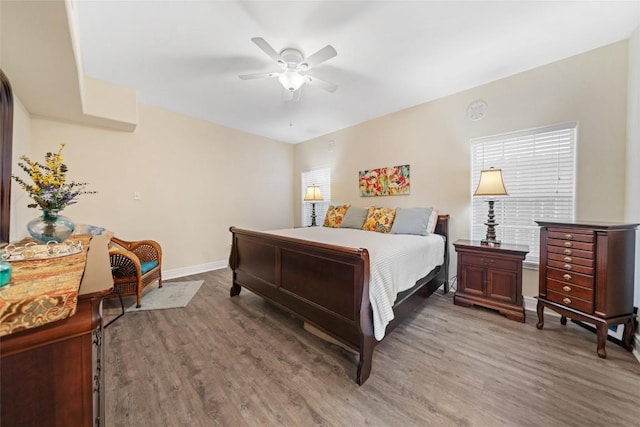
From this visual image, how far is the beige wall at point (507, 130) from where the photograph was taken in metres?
2.15

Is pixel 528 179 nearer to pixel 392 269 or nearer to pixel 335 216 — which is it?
pixel 392 269

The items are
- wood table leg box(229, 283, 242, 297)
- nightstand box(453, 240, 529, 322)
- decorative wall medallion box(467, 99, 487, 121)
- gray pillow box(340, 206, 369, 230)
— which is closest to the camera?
nightstand box(453, 240, 529, 322)

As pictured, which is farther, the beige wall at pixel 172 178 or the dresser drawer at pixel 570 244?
the beige wall at pixel 172 178

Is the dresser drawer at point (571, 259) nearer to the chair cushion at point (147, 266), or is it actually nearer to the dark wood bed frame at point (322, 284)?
the dark wood bed frame at point (322, 284)

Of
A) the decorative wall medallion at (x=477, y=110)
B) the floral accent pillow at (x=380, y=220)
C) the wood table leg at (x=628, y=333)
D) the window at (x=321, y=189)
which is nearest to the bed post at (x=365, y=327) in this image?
the floral accent pillow at (x=380, y=220)

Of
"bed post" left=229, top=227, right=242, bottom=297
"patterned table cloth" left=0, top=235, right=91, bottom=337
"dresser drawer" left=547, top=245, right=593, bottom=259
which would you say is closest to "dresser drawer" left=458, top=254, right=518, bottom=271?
"dresser drawer" left=547, top=245, right=593, bottom=259

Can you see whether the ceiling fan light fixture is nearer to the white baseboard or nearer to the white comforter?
the white comforter

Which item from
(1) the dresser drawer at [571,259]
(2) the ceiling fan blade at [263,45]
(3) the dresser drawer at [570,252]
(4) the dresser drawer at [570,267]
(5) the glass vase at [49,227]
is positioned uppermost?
(2) the ceiling fan blade at [263,45]

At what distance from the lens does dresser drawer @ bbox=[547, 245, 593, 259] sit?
73.4 inches

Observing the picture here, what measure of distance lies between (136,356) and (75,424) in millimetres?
1466

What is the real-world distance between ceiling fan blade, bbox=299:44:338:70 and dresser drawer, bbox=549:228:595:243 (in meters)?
2.48

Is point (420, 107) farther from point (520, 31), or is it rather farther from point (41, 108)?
point (41, 108)

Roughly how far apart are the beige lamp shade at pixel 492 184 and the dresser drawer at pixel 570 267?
77cm

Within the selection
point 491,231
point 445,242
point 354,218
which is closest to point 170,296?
point 354,218
